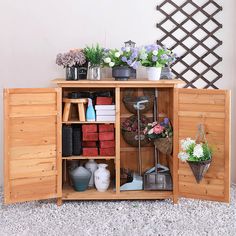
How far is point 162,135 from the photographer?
3.48 metres

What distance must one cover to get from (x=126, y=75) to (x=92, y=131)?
22.8 inches

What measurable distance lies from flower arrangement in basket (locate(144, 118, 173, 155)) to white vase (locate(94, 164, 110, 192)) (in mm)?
512

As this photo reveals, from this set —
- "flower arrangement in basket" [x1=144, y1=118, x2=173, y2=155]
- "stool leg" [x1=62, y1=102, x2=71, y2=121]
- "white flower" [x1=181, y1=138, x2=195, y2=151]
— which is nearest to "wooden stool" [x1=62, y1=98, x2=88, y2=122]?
"stool leg" [x1=62, y1=102, x2=71, y2=121]

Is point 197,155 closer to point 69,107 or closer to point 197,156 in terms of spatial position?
point 197,156

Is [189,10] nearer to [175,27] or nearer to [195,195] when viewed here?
[175,27]

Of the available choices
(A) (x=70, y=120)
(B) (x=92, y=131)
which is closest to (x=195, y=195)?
(B) (x=92, y=131)

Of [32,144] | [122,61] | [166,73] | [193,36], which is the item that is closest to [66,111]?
[32,144]

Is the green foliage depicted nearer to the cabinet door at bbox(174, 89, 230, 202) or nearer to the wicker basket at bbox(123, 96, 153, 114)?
the wicker basket at bbox(123, 96, 153, 114)

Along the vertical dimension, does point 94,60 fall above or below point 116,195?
above

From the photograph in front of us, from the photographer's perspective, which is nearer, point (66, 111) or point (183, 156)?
point (183, 156)

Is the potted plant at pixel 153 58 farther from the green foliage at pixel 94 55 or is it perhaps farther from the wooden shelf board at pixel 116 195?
the wooden shelf board at pixel 116 195

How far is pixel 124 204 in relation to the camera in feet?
11.3

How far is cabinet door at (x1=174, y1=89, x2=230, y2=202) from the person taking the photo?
3215mm

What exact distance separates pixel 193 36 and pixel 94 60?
1100 mm
